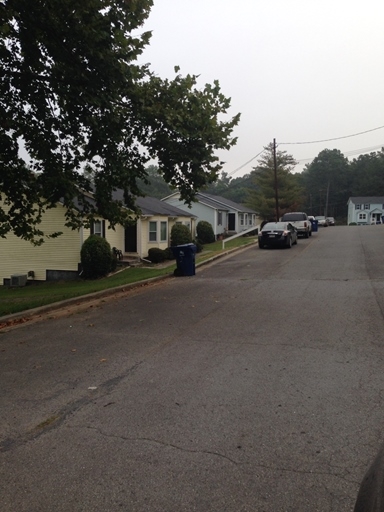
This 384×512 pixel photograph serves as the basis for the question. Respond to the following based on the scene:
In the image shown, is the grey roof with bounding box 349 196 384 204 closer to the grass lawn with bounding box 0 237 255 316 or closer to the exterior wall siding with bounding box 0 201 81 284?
the grass lawn with bounding box 0 237 255 316

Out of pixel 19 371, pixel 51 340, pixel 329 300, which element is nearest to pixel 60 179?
pixel 51 340

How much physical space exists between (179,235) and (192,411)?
2568cm

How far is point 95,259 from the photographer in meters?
21.5

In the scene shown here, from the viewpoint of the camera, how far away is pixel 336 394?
15.5ft

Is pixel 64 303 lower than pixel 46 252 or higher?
lower

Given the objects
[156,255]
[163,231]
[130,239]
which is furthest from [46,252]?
[163,231]

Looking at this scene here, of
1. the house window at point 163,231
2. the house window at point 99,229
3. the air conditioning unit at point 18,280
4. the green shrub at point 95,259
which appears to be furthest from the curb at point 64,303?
the house window at point 163,231

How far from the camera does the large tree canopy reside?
31.9ft

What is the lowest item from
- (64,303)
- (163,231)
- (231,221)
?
(64,303)

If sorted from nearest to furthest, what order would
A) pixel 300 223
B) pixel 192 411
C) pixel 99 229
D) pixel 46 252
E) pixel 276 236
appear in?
pixel 192 411
pixel 46 252
pixel 99 229
pixel 276 236
pixel 300 223

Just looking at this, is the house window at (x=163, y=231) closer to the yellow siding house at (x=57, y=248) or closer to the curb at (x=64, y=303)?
the yellow siding house at (x=57, y=248)

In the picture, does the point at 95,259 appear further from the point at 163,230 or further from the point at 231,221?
the point at 231,221

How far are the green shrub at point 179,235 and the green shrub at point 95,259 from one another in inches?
328

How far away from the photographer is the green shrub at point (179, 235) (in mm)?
29750
